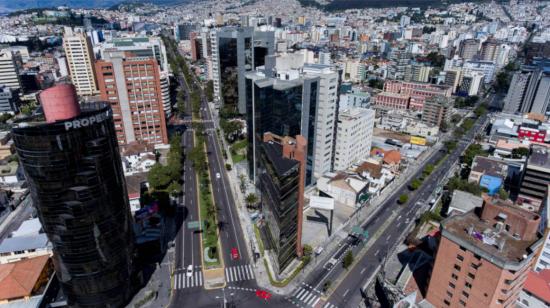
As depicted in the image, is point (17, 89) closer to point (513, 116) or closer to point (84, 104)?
point (84, 104)

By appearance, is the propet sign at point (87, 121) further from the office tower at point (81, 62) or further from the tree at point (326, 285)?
the office tower at point (81, 62)

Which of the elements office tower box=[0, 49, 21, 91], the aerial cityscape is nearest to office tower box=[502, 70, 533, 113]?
the aerial cityscape

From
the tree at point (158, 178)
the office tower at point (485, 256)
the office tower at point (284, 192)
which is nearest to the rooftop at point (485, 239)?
the office tower at point (485, 256)

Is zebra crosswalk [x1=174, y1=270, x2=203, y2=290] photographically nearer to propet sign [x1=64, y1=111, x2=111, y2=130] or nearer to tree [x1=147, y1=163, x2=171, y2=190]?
tree [x1=147, y1=163, x2=171, y2=190]

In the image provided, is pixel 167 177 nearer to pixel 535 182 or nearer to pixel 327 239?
pixel 327 239

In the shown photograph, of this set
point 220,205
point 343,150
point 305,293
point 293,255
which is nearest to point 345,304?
point 305,293

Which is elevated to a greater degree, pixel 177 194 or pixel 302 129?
pixel 302 129
